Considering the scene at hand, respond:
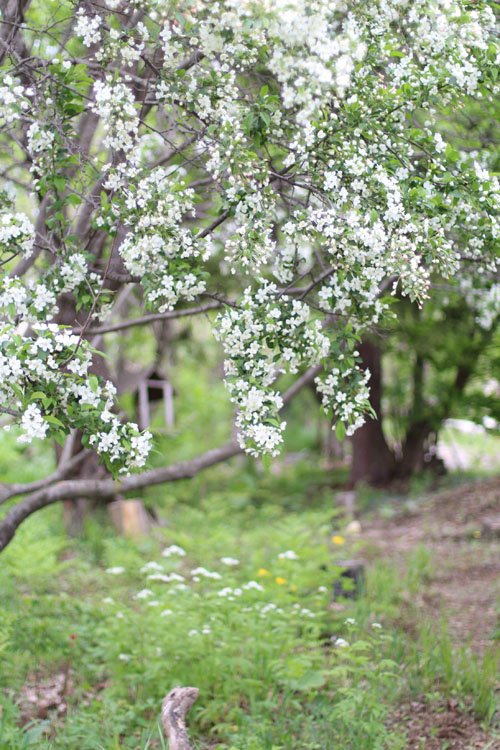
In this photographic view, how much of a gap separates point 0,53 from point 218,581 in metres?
3.39

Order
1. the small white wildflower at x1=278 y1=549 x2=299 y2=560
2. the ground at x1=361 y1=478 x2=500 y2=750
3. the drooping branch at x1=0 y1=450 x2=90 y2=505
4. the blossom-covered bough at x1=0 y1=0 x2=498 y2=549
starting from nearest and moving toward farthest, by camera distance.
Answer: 1. the blossom-covered bough at x1=0 y1=0 x2=498 y2=549
2. the ground at x1=361 y1=478 x2=500 y2=750
3. the drooping branch at x1=0 y1=450 x2=90 y2=505
4. the small white wildflower at x1=278 y1=549 x2=299 y2=560

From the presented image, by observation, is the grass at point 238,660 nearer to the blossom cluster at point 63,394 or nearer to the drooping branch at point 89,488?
the drooping branch at point 89,488

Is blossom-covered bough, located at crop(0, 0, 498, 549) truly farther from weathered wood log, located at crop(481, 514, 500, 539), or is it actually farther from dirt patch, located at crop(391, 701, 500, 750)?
weathered wood log, located at crop(481, 514, 500, 539)

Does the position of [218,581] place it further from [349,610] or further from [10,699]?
[10,699]

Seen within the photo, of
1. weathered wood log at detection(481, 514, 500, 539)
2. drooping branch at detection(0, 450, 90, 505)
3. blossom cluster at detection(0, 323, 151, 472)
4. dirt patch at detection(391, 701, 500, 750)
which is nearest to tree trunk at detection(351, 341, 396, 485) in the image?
weathered wood log at detection(481, 514, 500, 539)

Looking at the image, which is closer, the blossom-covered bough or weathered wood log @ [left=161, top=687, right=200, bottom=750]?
the blossom-covered bough

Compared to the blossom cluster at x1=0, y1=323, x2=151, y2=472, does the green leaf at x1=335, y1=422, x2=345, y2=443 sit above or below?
below

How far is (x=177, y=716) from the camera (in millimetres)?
3723

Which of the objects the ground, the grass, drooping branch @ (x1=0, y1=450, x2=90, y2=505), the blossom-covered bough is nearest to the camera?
the blossom-covered bough

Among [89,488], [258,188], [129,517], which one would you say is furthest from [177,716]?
[129,517]

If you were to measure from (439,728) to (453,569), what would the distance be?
3.16 m

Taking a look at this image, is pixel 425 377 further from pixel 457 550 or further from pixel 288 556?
pixel 288 556

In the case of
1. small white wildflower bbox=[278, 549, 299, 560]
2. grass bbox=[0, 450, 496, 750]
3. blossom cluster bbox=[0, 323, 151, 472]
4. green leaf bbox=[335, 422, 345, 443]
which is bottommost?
grass bbox=[0, 450, 496, 750]

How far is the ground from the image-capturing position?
433cm
